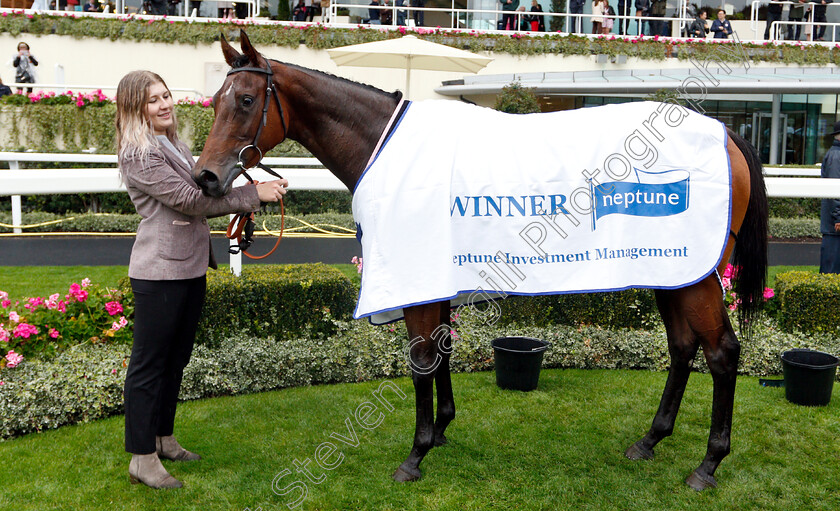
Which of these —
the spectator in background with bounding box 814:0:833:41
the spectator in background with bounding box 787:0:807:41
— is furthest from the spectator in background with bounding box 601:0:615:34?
the spectator in background with bounding box 814:0:833:41

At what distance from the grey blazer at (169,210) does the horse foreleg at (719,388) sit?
2.22 metres

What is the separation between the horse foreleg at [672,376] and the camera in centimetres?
355

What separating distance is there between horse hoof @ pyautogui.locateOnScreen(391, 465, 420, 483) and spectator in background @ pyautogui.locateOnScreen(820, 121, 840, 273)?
17.7 feet

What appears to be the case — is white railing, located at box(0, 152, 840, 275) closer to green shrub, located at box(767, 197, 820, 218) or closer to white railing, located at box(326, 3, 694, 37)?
green shrub, located at box(767, 197, 820, 218)

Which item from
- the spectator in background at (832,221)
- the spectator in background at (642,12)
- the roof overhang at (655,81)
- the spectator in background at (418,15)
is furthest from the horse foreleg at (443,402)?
the spectator in background at (642,12)

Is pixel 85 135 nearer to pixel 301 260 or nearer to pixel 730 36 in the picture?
pixel 301 260

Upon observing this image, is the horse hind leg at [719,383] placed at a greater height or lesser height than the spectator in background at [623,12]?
lesser

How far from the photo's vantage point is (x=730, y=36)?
66.4 ft

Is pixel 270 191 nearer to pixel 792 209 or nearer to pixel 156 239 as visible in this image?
pixel 156 239

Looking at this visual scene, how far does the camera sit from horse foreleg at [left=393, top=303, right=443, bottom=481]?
10.4 feet

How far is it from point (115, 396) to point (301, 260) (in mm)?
4802

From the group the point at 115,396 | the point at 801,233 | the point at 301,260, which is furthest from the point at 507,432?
the point at 801,233

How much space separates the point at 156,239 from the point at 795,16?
78.8 feet

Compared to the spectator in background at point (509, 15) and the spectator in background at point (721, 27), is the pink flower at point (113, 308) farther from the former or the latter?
the spectator in background at point (721, 27)
